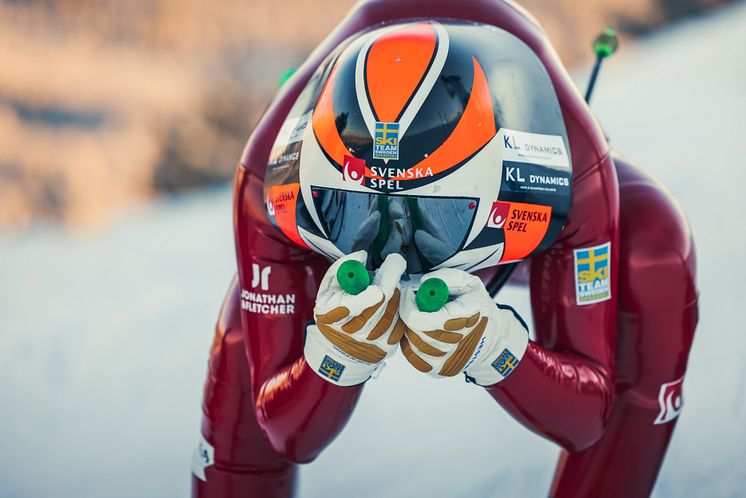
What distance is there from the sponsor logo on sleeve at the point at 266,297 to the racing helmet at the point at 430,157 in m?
0.25

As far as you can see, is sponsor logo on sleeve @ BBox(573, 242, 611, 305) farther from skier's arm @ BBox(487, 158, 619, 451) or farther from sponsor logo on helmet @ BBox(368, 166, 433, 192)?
sponsor logo on helmet @ BBox(368, 166, 433, 192)

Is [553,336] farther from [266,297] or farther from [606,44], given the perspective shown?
[606,44]

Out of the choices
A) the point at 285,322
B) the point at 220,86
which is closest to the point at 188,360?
the point at 285,322

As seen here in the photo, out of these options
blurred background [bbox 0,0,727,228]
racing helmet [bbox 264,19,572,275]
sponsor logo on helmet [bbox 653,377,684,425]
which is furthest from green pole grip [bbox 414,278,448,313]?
blurred background [bbox 0,0,727,228]

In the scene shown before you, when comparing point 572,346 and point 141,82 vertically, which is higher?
point 141,82

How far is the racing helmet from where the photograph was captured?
1.88 m

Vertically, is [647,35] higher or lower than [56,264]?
higher

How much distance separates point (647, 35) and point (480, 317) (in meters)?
6.18

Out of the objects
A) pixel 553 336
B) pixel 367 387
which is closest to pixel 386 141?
pixel 553 336

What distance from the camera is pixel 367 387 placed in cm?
389

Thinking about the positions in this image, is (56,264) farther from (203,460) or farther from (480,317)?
(480,317)

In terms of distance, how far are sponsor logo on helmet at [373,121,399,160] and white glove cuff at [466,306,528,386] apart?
0.40 m

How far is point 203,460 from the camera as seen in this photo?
2.75 metres

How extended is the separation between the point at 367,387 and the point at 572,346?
1.81 meters
